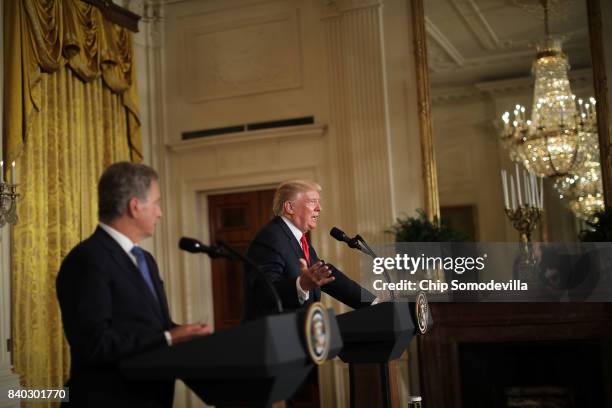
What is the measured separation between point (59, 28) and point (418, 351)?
378 centimetres

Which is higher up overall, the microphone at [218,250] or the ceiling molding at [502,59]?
the ceiling molding at [502,59]

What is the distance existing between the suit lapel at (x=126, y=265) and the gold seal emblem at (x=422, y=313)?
1400 mm

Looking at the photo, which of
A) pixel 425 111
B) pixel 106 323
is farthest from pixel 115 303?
pixel 425 111

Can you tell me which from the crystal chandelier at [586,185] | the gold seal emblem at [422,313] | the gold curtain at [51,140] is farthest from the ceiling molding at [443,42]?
the gold seal emblem at [422,313]

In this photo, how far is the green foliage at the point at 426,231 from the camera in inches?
228

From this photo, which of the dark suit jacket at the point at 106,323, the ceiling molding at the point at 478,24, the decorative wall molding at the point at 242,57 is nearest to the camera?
the dark suit jacket at the point at 106,323

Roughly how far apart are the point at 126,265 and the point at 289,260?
3.99ft

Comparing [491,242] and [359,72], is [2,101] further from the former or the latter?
[491,242]

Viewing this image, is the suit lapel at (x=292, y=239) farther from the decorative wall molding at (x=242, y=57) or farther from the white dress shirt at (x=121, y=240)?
the decorative wall molding at (x=242, y=57)

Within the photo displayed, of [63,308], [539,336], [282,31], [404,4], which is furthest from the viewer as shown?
[282,31]

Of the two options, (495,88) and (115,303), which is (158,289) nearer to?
(115,303)

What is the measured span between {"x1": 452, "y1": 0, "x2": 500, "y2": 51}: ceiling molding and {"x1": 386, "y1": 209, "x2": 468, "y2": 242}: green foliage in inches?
60.7

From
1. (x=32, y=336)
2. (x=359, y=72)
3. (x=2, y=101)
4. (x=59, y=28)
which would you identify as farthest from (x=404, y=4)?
(x=32, y=336)

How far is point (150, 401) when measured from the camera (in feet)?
7.19
